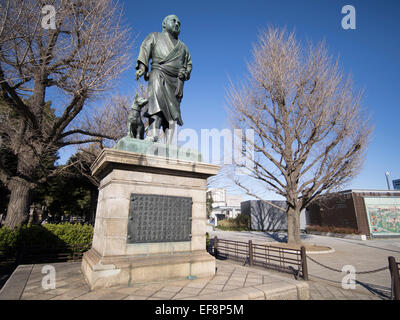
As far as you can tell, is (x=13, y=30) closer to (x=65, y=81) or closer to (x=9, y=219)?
(x=65, y=81)

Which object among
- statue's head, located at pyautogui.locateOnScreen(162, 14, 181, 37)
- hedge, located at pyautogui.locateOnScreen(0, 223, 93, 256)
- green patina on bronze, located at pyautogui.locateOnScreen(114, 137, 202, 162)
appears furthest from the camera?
hedge, located at pyautogui.locateOnScreen(0, 223, 93, 256)

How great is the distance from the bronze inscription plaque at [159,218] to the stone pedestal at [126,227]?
10 cm

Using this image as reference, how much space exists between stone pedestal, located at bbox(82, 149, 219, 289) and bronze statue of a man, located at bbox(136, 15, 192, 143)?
90 centimetres

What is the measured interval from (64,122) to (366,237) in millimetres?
26912

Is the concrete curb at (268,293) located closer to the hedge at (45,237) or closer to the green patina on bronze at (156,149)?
the green patina on bronze at (156,149)

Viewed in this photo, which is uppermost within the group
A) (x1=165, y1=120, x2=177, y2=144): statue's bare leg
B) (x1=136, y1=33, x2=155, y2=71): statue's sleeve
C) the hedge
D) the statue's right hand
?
(x1=136, y1=33, x2=155, y2=71): statue's sleeve

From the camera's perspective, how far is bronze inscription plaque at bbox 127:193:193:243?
432cm

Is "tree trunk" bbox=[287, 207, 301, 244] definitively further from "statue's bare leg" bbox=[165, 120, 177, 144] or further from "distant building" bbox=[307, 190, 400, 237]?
"statue's bare leg" bbox=[165, 120, 177, 144]

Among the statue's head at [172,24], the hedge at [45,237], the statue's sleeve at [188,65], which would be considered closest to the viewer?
the statue's head at [172,24]

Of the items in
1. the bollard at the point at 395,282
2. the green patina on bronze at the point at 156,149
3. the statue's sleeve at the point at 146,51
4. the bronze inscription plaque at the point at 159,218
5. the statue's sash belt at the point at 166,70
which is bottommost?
the bollard at the point at 395,282

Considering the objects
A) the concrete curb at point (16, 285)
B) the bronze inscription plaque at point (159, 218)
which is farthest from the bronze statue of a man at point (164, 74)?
the concrete curb at point (16, 285)

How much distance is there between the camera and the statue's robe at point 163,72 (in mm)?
5293

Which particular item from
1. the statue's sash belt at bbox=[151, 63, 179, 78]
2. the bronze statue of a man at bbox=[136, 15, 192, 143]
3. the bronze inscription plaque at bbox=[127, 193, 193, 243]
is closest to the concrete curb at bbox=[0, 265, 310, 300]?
the bronze inscription plaque at bbox=[127, 193, 193, 243]

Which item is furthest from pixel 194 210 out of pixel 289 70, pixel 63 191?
pixel 63 191
